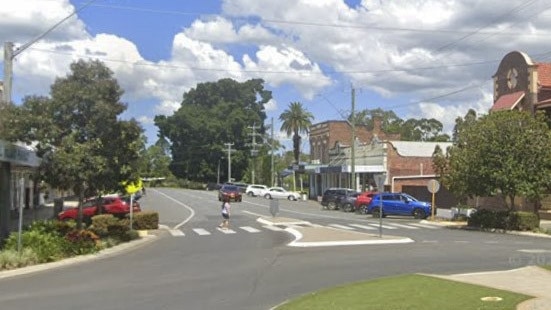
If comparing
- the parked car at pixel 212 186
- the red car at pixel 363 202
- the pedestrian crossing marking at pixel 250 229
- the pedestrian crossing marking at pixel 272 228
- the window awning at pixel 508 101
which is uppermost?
the window awning at pixel 508 101

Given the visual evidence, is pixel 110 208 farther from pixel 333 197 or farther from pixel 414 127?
pixel 414 127

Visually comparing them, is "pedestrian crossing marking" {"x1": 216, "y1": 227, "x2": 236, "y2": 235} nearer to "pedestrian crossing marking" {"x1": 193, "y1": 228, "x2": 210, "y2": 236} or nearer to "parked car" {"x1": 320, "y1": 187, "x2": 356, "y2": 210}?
"pedestrian crossing marking" {"x1": 193, "y1": 228, "x2": 210, "y2": 236}

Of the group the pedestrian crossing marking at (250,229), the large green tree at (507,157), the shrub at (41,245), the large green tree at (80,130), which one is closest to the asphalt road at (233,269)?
the shrub at (41,245)

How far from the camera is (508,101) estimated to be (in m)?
44.8

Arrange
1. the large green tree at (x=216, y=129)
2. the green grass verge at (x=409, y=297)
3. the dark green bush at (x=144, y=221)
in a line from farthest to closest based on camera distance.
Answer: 1. the large green tree at (x=216, y=129)
2. the dark green bush at (x=144, y=221)
3. the green grass verge at (x=409, y=297)

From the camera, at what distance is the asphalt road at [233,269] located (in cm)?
1277

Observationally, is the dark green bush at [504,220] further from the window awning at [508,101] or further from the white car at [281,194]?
the white car at [281,194]

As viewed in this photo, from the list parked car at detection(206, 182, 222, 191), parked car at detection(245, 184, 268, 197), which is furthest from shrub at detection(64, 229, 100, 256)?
parked car at detection(206, 182, 222, 191)

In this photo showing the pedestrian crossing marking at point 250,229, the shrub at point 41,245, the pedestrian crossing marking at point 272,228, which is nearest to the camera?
the shrub at point 41,245

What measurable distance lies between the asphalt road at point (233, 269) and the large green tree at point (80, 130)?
3.11 metres

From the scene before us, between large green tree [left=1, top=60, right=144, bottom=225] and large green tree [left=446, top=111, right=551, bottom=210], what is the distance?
1686cm

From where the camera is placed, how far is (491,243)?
83.1 ft

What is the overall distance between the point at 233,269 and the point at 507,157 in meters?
19.7

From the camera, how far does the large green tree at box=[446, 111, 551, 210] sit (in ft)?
106
